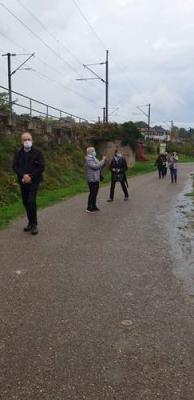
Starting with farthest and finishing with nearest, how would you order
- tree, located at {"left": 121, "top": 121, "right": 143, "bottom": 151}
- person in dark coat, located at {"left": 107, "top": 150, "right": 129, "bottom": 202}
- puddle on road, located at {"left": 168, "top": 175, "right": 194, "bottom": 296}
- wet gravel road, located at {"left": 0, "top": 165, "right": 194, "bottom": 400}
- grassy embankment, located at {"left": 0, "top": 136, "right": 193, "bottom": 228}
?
tree, located at {"left": 121, "top": 121, "right": 143, "bottom": 151}, person in dark coat, located at {"left": 107, "top": 150, "right": 129, "bottom": 202}, grassy embankment, located at {"left": 0, "top": 136, "right": 193, "bottom": 228}, puddle on road, located at {"left": 168, "top": 175, "right": 194, "bottom": 296}, wet gravel road, located at {"left": 0, "top": 165, "right": 194, "bottom": 400}

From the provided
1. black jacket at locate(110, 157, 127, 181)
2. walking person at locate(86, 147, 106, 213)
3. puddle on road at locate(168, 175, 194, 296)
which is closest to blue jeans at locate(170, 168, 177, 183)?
black jacket at locate(110, 157, 127, 181)

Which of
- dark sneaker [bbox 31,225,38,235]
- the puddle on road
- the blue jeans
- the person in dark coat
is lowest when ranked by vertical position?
A: the blue jeans

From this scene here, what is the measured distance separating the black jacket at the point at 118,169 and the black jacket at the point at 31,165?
7.28m

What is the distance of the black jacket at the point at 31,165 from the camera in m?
10.7

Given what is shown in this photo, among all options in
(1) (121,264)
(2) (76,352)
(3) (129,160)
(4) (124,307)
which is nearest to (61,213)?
(1) (121,264)

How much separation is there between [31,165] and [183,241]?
3165 mm

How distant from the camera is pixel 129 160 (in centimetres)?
4584

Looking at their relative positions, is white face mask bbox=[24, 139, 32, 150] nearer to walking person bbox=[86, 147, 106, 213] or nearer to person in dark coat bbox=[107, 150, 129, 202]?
walking person bbox=[86, 147, 106, 213]

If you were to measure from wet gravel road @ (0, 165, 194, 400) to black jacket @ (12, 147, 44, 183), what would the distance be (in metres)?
1.18

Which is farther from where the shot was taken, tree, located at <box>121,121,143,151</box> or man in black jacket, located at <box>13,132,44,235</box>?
tree, located at <box>121,121,143,151</box>

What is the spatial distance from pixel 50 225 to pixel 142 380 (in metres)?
7.70

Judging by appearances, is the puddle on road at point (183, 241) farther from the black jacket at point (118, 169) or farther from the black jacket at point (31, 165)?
the black jacket at point (31, 165)

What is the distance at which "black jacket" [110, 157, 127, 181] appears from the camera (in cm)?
1797

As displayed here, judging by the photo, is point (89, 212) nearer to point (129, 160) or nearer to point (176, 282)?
point (176, 282)
